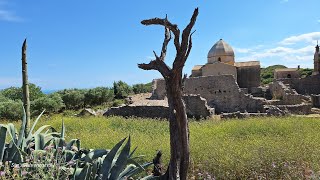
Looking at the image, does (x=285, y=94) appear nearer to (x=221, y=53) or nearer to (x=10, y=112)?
(x=221, y=53)

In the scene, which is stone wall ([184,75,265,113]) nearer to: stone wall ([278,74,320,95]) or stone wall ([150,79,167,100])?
stone wall ([150,79,167,100])

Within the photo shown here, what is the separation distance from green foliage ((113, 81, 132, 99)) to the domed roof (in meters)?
11.5

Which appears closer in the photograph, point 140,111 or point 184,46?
point 184,46

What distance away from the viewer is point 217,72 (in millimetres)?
33781

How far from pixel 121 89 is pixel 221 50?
43.4 feet

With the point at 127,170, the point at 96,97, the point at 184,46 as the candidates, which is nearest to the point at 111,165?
the point at 127,170

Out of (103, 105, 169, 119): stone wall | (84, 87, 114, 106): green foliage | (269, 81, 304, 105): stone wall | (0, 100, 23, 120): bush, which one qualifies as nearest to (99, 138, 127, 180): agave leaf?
(103, 105, 169, 119): stone wall

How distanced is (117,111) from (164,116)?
7.79 ft

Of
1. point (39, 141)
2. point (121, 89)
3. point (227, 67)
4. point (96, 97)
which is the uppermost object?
point (227, 67)

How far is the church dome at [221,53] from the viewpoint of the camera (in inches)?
1464

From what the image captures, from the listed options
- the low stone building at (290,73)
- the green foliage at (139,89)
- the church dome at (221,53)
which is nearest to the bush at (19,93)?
the church dome at (221,53)

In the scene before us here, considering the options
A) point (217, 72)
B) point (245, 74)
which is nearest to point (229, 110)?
point (217, 72)

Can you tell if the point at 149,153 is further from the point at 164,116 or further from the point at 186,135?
the point at 164,116

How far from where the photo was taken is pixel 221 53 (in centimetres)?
3722
